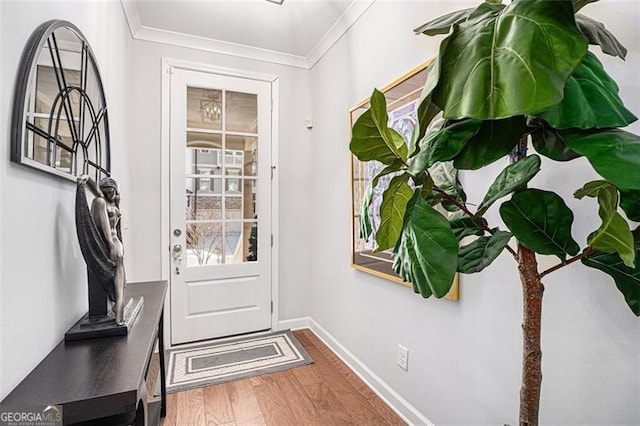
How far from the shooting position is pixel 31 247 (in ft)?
3.12

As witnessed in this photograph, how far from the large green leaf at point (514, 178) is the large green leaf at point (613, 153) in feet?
0.41

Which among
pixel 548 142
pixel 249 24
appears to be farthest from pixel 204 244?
pixel 548 142

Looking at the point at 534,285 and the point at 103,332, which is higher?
the point at 534,285

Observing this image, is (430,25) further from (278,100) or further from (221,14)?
(278,100)

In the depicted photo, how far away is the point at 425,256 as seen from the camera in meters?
0.67

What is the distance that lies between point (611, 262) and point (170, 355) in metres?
2.82

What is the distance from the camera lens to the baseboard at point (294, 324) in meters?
3.11

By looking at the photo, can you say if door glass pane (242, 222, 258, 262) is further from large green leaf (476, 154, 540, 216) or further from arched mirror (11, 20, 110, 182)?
large green leaf (476, 154, 540, 216)

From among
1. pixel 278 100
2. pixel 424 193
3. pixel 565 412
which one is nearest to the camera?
pixel 424 193

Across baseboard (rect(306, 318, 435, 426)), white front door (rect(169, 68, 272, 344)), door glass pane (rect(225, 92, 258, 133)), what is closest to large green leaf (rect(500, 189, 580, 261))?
baseboard (rect(306, 318, 435, 426))

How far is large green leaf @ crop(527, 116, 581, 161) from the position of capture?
26.5 inches

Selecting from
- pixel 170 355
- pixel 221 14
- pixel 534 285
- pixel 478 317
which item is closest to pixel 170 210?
pixel 170 355

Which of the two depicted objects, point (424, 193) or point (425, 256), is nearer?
point (425, 256)

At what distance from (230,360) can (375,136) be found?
2327mm
